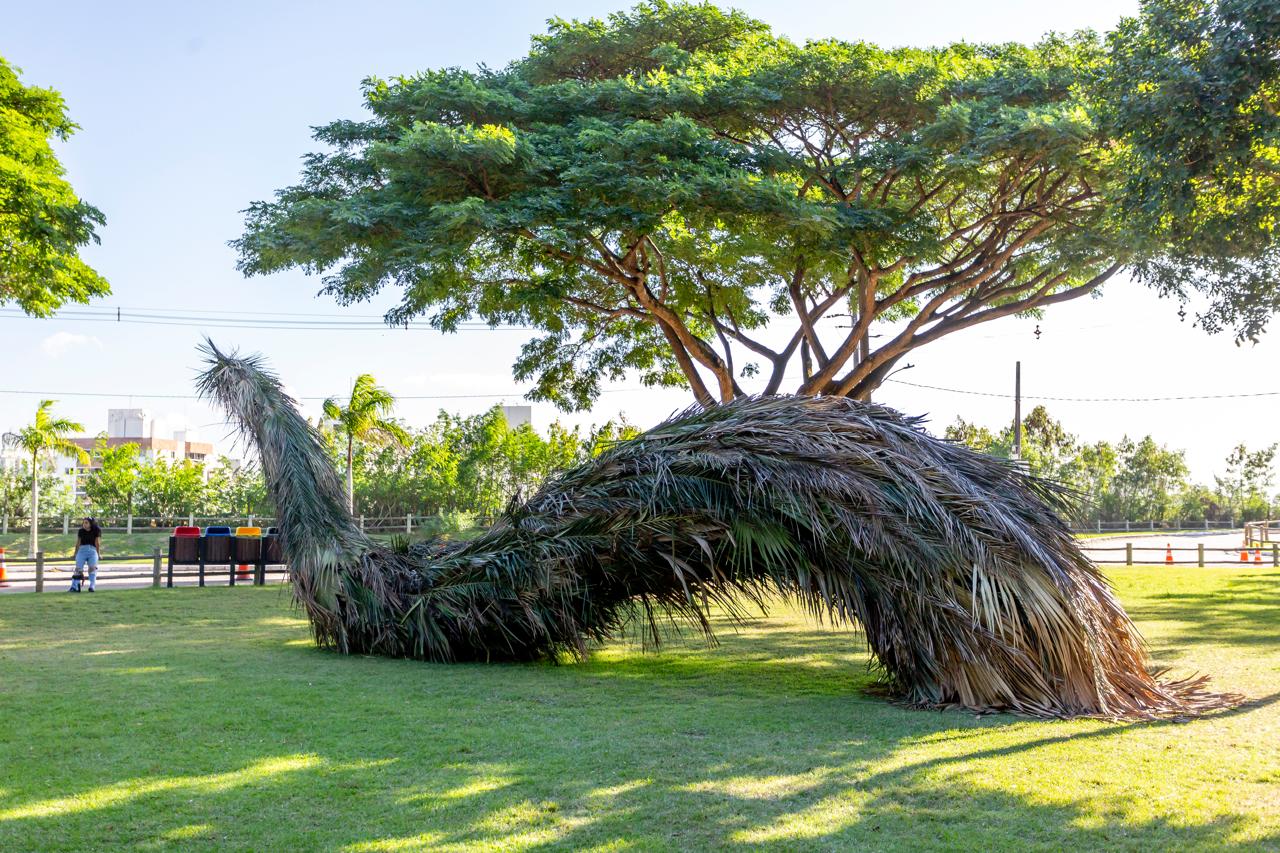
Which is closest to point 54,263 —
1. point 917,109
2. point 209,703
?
point 209,703

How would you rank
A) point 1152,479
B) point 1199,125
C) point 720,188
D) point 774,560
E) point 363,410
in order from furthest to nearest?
point 1152,479, point 363,410, point 720,188, point 1199,125, point 774,560

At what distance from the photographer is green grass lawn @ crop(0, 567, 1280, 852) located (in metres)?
4.80

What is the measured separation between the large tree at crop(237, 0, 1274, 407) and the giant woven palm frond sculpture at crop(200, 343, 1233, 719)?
5.32 meters

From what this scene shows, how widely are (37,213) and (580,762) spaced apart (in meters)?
13.6

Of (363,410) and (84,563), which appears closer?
(84,563)

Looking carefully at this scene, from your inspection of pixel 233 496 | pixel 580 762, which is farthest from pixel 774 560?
pixel 233 496

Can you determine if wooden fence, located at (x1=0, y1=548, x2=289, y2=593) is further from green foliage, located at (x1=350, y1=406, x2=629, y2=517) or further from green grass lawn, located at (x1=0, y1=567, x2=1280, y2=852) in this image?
green foliage, located at (x1=350, y1=406, x2=629, y2=517)

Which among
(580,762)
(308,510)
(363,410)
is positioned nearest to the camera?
(580,762)

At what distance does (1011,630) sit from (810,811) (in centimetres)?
322

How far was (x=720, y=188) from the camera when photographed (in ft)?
49.9

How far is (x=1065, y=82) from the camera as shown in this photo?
16969mm

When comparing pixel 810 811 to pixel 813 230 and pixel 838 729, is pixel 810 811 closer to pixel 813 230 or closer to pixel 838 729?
pixel 838 729

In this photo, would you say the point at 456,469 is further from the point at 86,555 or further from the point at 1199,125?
the point at 1199,125

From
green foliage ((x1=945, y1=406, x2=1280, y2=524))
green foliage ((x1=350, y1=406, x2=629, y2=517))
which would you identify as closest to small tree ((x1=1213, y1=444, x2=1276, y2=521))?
green foliage ((x1=945, y1=406, x2=1280, y2=524))
